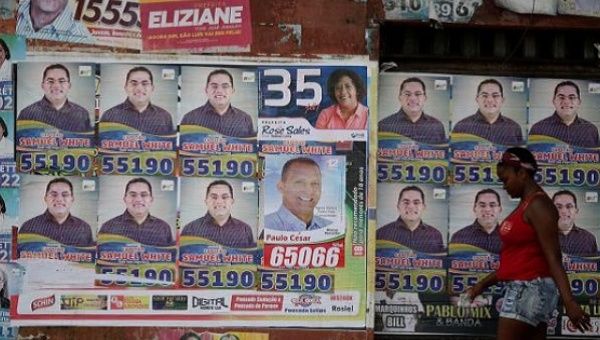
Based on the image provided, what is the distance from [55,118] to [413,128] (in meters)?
2.51

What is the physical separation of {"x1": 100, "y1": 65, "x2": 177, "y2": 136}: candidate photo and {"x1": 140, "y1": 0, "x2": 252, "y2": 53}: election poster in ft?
0.63

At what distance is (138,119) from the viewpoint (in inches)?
280

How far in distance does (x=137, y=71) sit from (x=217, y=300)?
1.67m

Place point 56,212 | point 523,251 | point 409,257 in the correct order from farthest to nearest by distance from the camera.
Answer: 1. point 409,257
2. point 56,212
3. point 523,251

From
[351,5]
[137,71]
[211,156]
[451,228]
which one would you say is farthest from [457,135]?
[137,71]

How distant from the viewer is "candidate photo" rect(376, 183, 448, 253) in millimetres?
7352

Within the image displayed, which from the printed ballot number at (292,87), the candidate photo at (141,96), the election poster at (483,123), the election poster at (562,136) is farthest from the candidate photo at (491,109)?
the candidate photo at (141,96)

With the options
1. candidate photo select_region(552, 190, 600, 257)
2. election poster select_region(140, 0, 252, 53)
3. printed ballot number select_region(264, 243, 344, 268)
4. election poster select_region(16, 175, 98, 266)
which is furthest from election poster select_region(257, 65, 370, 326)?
candidate photo select_region(552, 190, 600, 257)

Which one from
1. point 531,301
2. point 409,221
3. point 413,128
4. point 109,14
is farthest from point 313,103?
point 531,301

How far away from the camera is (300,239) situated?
7105mm

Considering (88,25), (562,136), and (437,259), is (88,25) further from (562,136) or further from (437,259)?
(562,136)

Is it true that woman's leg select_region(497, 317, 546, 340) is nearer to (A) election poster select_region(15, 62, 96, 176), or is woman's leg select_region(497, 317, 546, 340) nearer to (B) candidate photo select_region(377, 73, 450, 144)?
(B) candidate photo select_region(377, 73, 450, 144)

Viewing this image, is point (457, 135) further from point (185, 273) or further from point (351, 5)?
point (185, 273)

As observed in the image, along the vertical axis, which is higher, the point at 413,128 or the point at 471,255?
the point at 413,128
